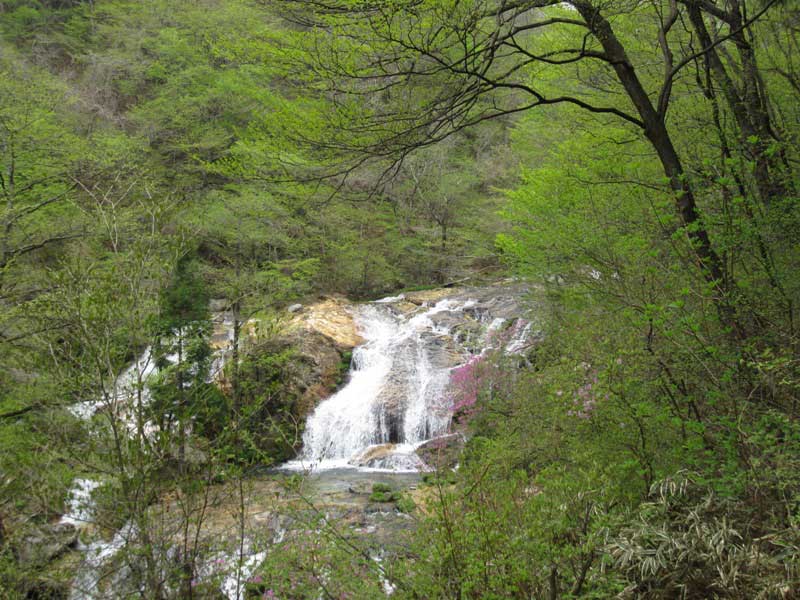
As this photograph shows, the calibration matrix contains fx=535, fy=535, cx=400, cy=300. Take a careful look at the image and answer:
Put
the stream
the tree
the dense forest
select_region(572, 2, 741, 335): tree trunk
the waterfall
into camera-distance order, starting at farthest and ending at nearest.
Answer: the waterfall
the stream
select_region(572, 2, 741, 335): tree trunk
the tree
the dense forest

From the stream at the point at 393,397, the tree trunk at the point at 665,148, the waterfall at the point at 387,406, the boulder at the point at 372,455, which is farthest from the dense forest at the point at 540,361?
the waterfall at the point at 387,406

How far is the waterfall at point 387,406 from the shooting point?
1232cm

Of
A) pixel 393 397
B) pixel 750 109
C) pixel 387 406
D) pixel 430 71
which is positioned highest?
pixel 430 71

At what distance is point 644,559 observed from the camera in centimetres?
283

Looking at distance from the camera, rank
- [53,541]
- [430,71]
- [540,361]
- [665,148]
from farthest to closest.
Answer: [540,361]
[53,541]
[665,148]
[430,71]

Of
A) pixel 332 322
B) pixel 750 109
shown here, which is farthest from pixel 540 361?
pixel 332 322

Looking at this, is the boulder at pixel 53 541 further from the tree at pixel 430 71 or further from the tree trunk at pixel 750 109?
the tree trunk at pixel 750 109

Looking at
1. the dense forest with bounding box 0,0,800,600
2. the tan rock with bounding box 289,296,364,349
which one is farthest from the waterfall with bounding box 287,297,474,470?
the dense forest with bounding box 0,0,800,600

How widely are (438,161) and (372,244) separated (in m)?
4.77

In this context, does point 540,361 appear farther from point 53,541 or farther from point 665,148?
point 53,541

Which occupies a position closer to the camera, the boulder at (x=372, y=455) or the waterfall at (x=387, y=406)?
the boulder at (x=372, y=455)

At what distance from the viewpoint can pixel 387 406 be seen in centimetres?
1320

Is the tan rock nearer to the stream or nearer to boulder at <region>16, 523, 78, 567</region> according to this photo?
the stream

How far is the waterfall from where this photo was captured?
12.3 metres
